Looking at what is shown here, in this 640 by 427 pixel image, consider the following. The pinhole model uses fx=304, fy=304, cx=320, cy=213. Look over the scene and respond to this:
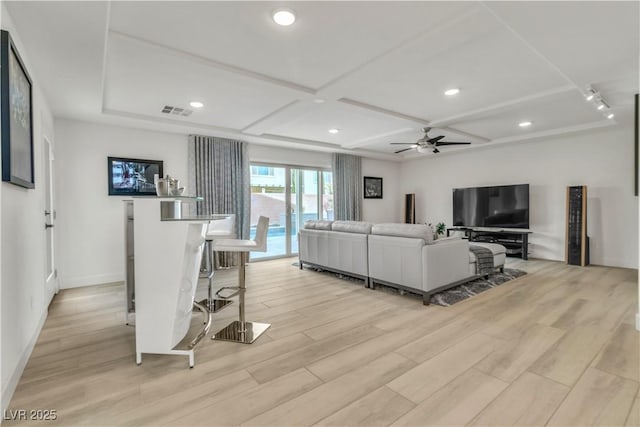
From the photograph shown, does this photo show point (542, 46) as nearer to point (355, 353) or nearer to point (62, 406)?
point (355, 353)

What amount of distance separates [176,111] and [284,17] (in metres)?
2.74

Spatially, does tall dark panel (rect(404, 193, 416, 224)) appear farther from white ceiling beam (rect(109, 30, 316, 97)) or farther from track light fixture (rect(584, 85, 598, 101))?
white ceiling beam (rect(109, 30, 316, 97))

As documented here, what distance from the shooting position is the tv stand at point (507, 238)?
20.1 ft

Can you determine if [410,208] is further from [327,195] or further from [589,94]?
[589,94]

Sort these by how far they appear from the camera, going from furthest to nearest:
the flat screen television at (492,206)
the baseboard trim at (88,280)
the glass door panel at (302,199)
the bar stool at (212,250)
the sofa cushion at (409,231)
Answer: the glass door panel at (302,199) < the flat screen television at (492,206) < the baseboard trim at (88,280) < the sofa cushion at (409,231) < the bar stool at (212,250)

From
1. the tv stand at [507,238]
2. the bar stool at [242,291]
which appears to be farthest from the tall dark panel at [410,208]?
the bar stool at [242,291]

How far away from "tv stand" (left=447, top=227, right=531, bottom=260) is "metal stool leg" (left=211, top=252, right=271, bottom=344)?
16.4ft

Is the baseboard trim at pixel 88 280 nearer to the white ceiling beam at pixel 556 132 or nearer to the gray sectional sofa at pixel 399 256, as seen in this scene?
the gray sectional sofa at pixel 399 256

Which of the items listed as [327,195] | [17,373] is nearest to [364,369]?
[17,373]

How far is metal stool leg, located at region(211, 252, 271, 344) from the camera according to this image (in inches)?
103

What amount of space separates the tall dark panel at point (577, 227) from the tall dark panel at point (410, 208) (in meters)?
3.45

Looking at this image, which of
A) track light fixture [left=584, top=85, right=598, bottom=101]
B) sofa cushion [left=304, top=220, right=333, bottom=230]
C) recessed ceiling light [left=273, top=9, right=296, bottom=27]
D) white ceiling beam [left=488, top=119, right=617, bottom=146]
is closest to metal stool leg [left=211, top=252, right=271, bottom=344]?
recessed ceiling light [left=273, top=9, right=296, bottom=27]

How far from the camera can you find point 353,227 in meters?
4.45

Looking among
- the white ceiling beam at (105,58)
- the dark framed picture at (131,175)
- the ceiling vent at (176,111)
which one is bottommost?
the dark framed picture at (131,175)
